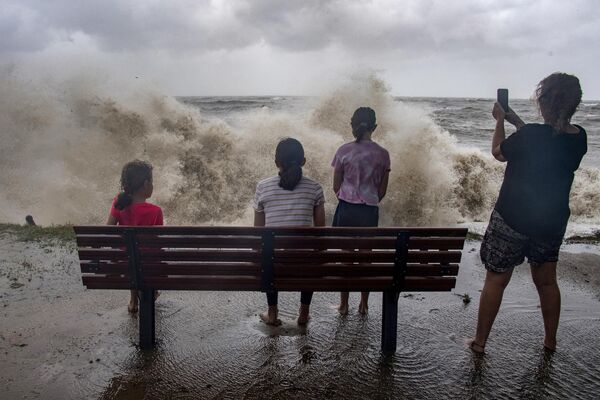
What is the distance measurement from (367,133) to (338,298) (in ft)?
5.38

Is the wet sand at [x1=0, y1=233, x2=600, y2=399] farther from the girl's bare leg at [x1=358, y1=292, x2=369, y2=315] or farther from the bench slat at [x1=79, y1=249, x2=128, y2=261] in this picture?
the bench slat at [x1=79, y1=249, x2=128, y2=261]

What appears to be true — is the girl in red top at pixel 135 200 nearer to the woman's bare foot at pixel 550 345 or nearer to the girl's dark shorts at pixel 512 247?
the girl's dark shorts at pixel 512 247

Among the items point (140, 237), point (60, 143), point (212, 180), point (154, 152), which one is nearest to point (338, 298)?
point (140, 237)

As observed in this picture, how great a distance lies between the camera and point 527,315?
4.02 m

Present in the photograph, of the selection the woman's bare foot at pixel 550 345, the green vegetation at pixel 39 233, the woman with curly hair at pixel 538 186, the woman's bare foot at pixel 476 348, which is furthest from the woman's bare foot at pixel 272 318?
the green vegetation at pixel 39 233

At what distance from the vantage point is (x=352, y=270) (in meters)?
3.09

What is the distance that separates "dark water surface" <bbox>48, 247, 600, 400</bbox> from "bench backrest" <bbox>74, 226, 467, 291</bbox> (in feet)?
1.65

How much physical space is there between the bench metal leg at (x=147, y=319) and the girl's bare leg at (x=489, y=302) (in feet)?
7.49

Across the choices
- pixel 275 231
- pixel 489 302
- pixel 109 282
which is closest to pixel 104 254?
pixel 109 282

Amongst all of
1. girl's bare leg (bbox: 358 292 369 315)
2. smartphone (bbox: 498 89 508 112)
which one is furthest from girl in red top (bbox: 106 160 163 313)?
smartphone (bbox: 498 89 508 112)

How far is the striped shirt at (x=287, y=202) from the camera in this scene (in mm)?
3318

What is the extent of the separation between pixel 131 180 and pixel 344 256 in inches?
66.6

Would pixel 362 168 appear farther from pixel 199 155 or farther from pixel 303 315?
pixel 199 155

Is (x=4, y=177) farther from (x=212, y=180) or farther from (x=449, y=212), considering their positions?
(x=449, y=212)
